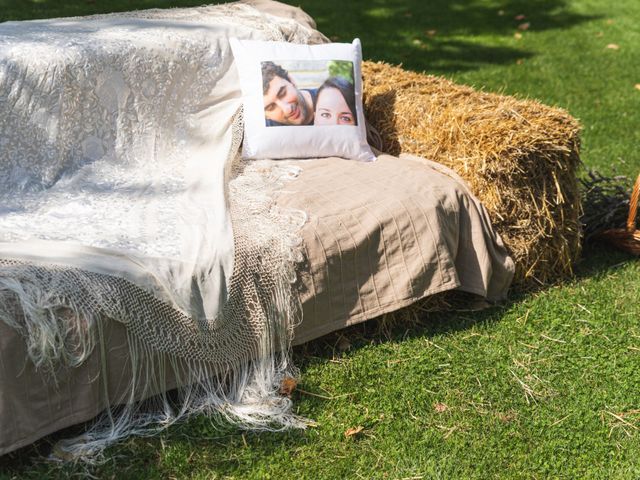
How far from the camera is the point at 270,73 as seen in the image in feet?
12.1

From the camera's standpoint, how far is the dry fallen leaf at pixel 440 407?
112 inches

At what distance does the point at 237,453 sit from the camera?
2.60 m

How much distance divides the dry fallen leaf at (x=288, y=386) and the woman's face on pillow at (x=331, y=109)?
1309 millimetres

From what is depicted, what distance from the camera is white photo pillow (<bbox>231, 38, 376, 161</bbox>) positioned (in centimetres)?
367

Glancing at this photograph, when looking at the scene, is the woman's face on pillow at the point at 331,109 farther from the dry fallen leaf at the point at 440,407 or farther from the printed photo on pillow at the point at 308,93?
the dry fallen leaf at the point at 440,407

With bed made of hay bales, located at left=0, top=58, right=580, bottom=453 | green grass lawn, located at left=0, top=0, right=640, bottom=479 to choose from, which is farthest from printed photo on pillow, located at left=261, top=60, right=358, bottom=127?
green grass lawn, located at left=0, top=0, right=640, bottom=479

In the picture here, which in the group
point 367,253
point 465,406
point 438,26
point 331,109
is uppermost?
point 331,109

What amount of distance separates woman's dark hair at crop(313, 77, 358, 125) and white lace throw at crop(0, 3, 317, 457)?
1.39 feet

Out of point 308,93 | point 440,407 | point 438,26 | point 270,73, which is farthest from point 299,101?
point 438,26

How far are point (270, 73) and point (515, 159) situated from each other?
Result: 114 cm

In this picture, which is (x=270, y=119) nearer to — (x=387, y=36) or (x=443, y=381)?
(x=443, y=381)

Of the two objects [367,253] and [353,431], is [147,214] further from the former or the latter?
[353,431]

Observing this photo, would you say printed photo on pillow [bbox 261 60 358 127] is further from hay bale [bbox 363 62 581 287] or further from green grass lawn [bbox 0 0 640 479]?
green grass lawn [bbox 0 0 640 479]

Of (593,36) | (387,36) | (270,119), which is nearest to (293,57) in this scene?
(270,119)
